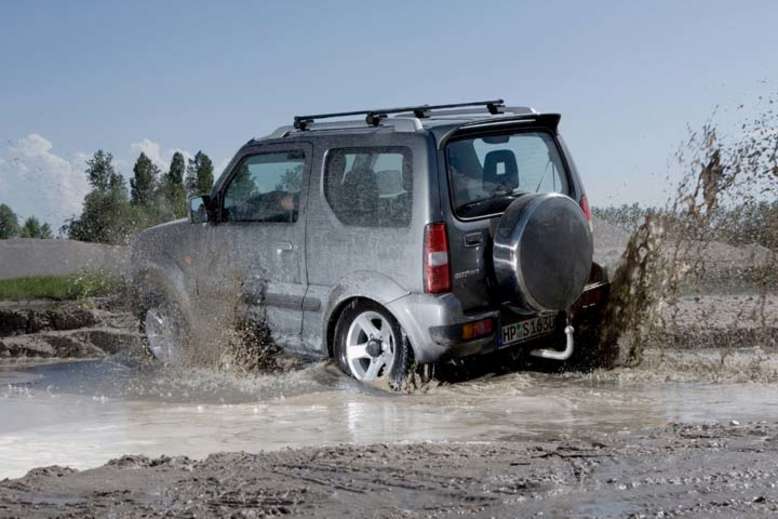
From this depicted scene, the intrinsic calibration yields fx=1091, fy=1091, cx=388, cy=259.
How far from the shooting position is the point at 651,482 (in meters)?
4.55

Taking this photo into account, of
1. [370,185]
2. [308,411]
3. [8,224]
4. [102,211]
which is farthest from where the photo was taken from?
[8,224]

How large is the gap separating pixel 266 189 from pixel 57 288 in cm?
752

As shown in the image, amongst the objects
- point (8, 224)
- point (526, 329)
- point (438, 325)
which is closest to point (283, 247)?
point (438, 325)

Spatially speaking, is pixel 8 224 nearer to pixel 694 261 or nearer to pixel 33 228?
pixel 33 228

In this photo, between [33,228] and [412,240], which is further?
[33,228]

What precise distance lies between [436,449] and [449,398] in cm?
203

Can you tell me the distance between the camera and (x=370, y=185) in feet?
24.8

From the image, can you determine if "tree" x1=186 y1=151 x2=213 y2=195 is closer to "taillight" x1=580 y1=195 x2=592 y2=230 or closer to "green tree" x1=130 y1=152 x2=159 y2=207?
"green tree" x1=130 y1=152 x2=159 y2=207

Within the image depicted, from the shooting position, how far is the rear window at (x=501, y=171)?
7277 millimetres

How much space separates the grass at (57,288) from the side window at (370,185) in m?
6.48

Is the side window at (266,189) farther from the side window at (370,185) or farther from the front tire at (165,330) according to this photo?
the front tire at (165,330)

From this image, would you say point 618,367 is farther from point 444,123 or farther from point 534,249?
point 444,123

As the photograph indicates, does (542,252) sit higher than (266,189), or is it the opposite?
(266,189)

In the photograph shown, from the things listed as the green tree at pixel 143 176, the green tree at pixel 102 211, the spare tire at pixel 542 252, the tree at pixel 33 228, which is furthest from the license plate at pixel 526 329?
the tree at pixel 33 228
